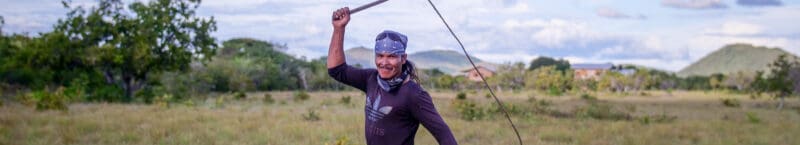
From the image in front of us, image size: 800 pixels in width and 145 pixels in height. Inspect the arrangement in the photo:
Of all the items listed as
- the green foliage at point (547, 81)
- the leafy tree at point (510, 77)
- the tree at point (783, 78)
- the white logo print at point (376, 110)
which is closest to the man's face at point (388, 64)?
the white logo print at point (376, 110)

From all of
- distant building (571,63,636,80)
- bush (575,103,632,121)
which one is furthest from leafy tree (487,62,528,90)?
bush (575,103,632,121)

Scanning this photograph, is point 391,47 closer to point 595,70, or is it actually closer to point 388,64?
point 388,64

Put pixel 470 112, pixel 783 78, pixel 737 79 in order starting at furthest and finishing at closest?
pixel 737 79 → pixel 783 78 → pixel 470 112

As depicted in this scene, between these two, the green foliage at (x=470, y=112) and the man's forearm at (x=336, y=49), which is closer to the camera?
the man's forearm at (x=336, y=49)

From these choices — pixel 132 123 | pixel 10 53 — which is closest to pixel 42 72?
pixel 10 53

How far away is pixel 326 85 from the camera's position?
2149 inches

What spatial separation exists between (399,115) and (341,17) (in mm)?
482

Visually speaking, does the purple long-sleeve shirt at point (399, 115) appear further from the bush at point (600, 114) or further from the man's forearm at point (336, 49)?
the bush at point (600, 114)

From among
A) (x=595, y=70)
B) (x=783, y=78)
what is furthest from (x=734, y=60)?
(x=783, y=78)

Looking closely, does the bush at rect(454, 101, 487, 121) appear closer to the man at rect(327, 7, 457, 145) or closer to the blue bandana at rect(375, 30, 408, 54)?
the man at rect(327, 7, 457, 145)

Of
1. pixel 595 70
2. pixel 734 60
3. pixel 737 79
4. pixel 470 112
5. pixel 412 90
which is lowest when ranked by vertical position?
pixel 734 60

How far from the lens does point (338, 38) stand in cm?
367

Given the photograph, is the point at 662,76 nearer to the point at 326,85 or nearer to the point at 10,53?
the point at 326,85

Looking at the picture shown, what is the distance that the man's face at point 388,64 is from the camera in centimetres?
345
